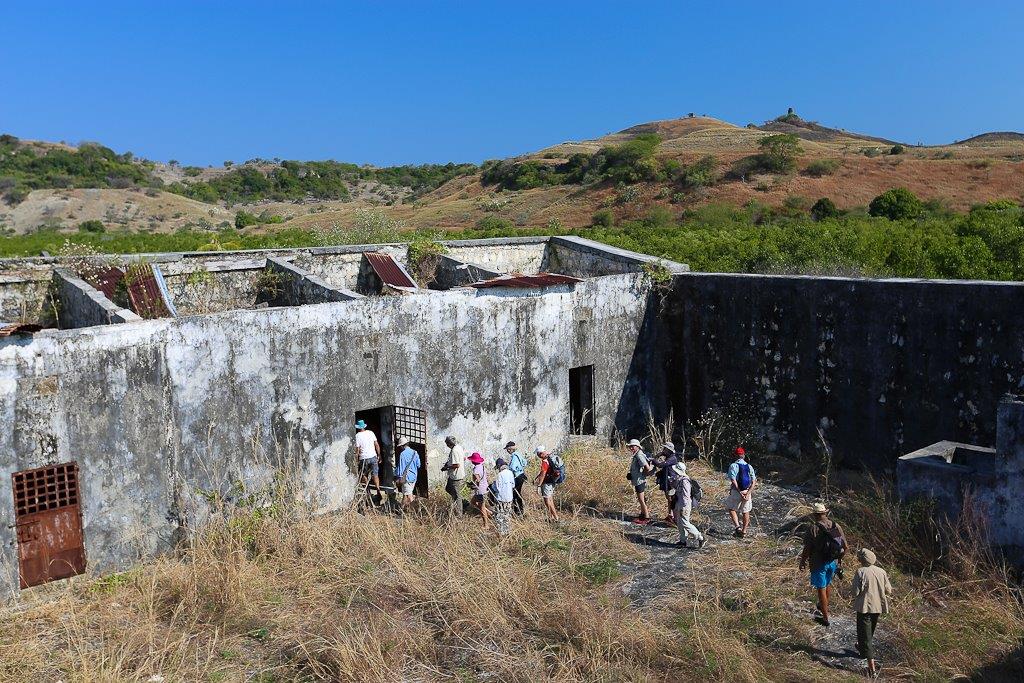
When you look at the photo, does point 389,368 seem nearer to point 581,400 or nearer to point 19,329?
point 581,400

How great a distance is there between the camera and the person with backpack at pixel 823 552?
8.59m

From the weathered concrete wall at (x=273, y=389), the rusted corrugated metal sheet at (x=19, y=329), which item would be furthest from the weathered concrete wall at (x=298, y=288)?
the rusted corrugated metal sheet at (x=19, y=329)

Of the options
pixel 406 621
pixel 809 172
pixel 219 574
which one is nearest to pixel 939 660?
pixel 406 621

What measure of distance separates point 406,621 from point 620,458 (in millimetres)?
5806

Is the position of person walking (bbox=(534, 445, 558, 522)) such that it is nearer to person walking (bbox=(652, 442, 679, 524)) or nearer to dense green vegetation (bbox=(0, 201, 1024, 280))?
person walking (bbox=(652, 442, 679, 524))

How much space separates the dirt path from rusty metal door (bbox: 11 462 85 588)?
20.0ft

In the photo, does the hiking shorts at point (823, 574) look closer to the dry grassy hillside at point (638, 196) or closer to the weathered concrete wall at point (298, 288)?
the weathered concrete wall at point (298, 288)

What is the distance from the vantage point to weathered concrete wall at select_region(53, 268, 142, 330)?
10.8m

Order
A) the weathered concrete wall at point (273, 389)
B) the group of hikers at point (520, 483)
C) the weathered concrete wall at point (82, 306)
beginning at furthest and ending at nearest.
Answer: the group of hikers at point (520, 483)
the weathered concrete wall at point (82, 306)
the weathered concrete wall at point (273, 389)

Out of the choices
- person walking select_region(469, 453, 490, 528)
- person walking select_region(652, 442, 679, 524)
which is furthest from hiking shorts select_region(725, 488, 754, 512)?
person walking select_region(469, 453, 490, 528)

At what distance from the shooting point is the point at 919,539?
33.7ft

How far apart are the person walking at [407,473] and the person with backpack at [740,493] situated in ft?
13.2

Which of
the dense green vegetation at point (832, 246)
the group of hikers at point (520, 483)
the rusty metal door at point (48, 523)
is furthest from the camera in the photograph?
the dense green vegetation at point (832, 246)

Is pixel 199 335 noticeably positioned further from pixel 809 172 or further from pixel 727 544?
pixel 809 172
